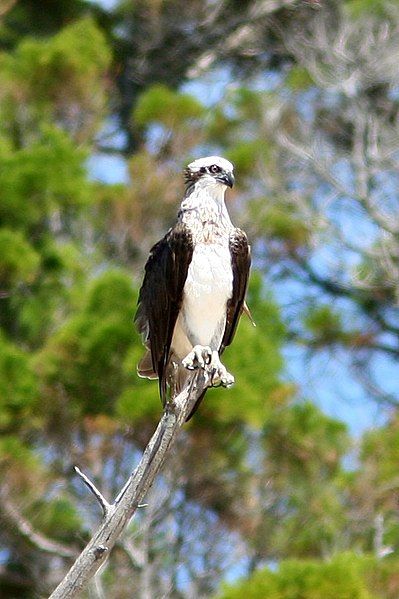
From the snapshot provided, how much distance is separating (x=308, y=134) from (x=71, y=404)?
190 inches

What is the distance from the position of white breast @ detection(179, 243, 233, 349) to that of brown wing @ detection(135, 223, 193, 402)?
0.03 meters

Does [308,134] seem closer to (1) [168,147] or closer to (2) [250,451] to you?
(1) [168,147]

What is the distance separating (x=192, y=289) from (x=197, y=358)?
0.25 m

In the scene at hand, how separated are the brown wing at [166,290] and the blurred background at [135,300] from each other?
10.7ft

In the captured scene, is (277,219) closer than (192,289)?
No

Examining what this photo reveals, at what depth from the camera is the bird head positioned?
4469 mm

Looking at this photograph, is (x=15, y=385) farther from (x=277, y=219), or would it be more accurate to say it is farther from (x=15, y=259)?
(x=277, y=219)

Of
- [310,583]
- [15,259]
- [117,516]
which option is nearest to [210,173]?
[117,516]

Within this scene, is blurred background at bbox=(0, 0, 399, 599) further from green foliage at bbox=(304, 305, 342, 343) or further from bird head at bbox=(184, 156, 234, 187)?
bird head at bbox=(184, 156, 234, 187)

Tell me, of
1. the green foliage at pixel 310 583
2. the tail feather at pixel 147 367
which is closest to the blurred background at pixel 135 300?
the green foliage at pixel 310 583

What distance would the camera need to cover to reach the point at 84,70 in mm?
11727

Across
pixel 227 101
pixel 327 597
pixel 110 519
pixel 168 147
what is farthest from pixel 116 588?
pixel 227 101

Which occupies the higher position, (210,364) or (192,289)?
(192,289)

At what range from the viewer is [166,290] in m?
4.24
